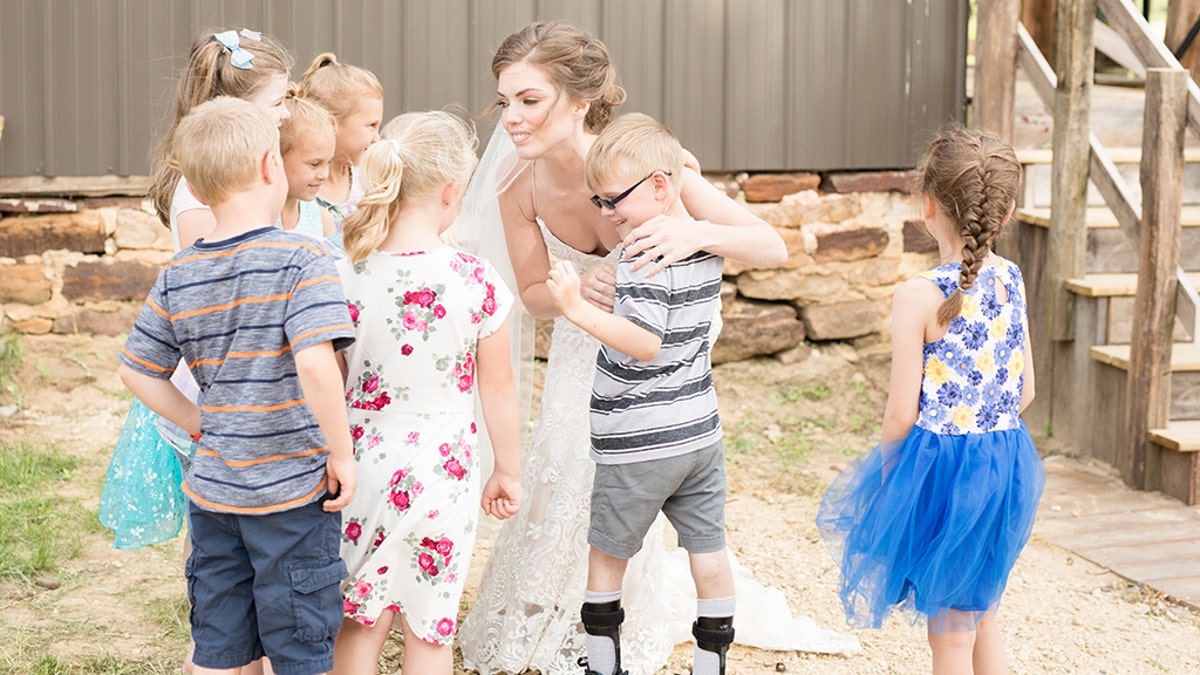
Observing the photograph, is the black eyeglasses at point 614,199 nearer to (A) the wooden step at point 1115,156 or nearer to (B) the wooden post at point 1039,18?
(A) the wooden step at point 1115,156

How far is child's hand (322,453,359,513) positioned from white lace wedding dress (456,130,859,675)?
3.23 feet

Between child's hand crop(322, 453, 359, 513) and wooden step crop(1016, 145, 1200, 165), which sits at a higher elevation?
wooden step crop(1016, 145, 1200, 165)

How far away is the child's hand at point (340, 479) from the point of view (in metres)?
2.40

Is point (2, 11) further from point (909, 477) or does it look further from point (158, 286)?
point (909, 477)

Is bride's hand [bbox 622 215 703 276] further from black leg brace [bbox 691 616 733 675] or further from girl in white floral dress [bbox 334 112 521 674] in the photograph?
black leg brace [bbox 691 616 733 675]

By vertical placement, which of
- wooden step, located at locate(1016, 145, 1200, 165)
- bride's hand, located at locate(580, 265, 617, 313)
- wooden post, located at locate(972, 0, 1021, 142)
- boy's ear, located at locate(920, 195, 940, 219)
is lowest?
bride's hand, located at locate(580, 265, 617, 313)

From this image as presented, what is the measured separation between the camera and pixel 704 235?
2.77m

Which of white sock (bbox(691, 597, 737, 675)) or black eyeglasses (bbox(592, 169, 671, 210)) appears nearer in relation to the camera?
black eyeglasses (bbox(592, 169, 671, 210))

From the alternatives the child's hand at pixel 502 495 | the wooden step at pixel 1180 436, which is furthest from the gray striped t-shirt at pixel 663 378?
the wooden step at pixel 1180 436

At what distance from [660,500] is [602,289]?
49cm

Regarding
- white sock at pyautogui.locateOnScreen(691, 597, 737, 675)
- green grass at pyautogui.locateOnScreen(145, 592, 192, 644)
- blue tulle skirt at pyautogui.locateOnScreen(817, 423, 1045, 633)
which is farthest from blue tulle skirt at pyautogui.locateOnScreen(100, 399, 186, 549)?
blue tulle skirt at pyautogui.locateOnScreen(817, 423, 1045, 633)

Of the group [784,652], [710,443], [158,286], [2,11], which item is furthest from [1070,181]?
[2,11]

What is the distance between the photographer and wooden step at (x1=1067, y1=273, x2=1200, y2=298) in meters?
5.15

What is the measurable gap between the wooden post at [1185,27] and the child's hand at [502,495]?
15.2 feet
